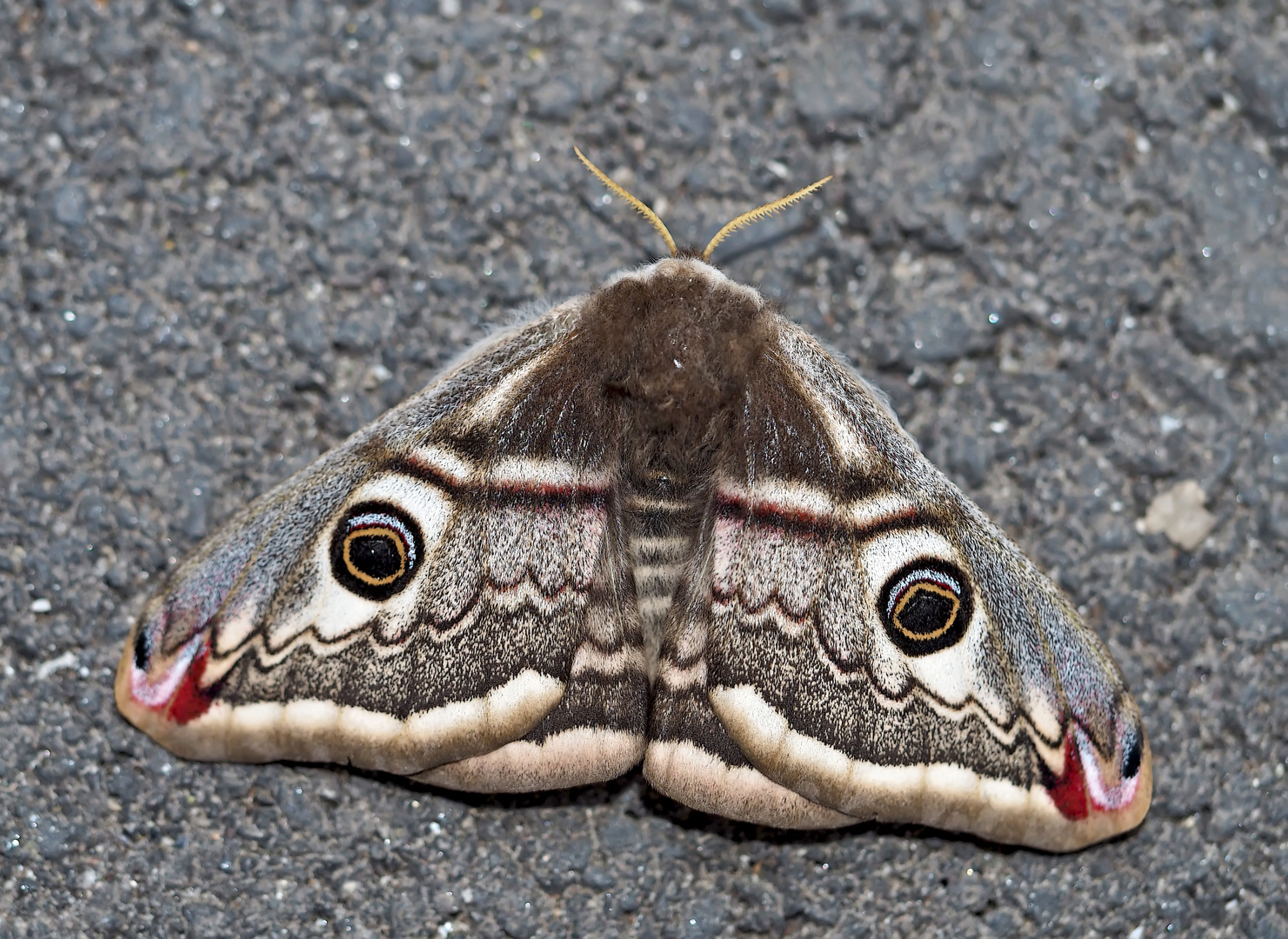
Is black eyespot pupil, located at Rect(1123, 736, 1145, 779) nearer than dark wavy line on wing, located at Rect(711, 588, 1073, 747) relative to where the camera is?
No

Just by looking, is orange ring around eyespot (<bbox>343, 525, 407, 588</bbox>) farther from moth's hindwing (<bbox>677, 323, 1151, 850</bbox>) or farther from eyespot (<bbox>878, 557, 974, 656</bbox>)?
eyespot (<bbox>878, 557, 974, 656</bbox>)

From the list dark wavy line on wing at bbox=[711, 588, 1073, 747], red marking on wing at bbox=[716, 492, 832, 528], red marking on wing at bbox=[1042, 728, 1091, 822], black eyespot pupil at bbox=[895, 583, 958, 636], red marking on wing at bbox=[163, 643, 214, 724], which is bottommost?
red marking on wing at bbox=[163, 643, 214, 724]

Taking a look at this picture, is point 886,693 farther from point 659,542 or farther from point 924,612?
point 659,542

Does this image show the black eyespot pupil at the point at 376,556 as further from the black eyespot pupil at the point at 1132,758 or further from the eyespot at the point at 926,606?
the black eyespot pupil at the point at 1132,758

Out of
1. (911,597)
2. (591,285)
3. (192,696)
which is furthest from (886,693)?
(192,696)

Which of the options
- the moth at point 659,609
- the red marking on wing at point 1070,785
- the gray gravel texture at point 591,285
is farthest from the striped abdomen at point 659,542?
the red marking on wing at point 1070,785

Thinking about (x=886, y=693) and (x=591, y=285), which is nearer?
(x=886, y=693)

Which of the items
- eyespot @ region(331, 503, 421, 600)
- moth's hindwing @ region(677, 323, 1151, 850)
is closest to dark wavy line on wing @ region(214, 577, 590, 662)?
eyespot @ region(331, 503, 421, 600)
